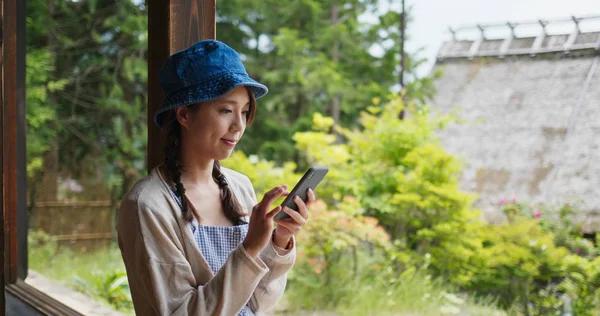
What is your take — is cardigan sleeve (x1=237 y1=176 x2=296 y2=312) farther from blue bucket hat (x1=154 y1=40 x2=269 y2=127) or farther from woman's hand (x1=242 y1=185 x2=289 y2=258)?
blue bucket hat (x1=154 y1=40 x2=269 y2=127)

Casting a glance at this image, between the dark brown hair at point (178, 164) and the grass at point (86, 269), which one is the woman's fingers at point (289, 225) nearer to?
the dark brown hair at point (178, 164)

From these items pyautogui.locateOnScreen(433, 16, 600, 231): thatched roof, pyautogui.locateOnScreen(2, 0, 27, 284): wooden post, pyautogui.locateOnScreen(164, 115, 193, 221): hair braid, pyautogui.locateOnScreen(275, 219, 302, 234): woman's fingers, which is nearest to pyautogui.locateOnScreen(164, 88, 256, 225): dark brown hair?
pyautogui.locateOnScreen(164, 115, 193, 221): hair braid

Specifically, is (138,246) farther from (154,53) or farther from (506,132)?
(506,132)

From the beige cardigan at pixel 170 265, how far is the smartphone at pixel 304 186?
0.32 feet

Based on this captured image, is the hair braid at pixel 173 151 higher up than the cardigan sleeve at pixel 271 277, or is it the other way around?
→ the hair braid at pixel 173 151

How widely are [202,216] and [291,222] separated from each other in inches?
6.7

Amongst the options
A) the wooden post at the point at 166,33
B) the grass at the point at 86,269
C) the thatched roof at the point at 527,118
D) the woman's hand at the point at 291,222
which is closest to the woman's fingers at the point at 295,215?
the woman's hand at the point at 291,222

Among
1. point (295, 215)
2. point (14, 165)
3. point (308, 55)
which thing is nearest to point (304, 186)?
point (295, 215)

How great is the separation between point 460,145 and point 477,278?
1.75 metres

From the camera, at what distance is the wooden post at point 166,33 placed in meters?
1.19

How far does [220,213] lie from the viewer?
3.35ft

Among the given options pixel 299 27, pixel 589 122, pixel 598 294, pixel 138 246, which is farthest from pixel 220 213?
pixel 299 27

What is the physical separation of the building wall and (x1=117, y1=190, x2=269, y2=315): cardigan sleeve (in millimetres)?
3778

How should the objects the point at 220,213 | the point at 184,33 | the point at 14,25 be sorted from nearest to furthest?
the point at 220,213 → the point at 184,33 → the point at 14,25
